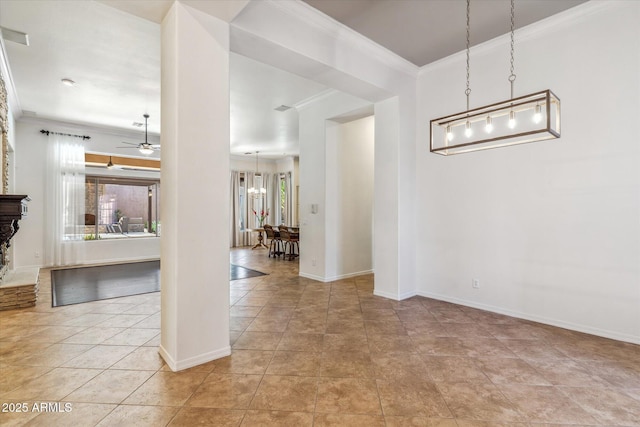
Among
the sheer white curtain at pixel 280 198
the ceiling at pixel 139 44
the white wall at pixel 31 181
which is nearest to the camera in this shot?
the ceiling at pixel 139 44

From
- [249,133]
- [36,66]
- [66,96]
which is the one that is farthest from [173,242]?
[249,133]

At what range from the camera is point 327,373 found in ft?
7.98

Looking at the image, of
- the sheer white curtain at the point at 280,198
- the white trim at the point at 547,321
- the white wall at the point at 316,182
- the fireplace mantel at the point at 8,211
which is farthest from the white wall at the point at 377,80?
the sheer white curtain at the point at 280,198

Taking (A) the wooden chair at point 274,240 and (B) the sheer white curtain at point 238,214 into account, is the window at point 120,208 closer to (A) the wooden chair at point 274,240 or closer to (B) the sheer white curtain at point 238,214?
(B) the sheer white curtain at point 238,214

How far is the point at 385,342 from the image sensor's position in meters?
3.03

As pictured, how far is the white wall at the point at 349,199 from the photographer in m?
5.68

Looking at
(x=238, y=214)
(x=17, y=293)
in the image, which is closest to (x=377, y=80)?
(x=17, y=293)

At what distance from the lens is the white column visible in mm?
2465

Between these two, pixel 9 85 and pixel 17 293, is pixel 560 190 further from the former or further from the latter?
pixel 9 85

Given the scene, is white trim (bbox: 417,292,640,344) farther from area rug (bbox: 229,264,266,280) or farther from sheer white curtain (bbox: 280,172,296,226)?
sheer white curtain (bbox: 280,172,296,226)

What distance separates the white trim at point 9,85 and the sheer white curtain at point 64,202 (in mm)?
905

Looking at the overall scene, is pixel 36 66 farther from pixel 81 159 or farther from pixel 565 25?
pixel 565 25

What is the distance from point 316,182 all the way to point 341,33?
108 inches

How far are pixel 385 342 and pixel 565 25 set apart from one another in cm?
388
